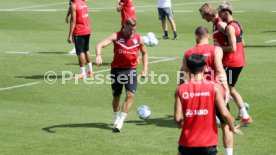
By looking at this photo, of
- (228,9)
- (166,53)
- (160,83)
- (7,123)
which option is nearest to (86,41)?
(160,83)

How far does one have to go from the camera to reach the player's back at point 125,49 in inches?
550

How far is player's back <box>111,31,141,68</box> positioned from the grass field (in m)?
Result: 1.42

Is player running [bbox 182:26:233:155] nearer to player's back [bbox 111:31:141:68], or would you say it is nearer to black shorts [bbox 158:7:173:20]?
player's back [bbox 111:31:141:68]

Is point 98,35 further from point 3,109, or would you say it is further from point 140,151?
point 140,151

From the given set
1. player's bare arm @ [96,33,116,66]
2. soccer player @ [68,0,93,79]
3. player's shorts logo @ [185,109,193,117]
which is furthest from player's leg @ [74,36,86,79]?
player's shorts logo @ [185,109,193,117]

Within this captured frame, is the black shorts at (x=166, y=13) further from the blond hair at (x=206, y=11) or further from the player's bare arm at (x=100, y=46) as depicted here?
the blond hair at (x=206, y=11)

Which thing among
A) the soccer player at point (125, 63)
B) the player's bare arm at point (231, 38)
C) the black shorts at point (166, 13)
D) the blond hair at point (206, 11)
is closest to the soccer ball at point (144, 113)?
the soccer player at point (125, 63)

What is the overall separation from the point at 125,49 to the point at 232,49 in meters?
2.25

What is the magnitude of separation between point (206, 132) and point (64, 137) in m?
5.15

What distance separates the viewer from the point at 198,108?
8875mm

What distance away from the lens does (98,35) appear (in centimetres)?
3091

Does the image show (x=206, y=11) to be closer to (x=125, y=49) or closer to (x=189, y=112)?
(x=125, y=49)

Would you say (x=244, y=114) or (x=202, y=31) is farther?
(x=244, y=114)

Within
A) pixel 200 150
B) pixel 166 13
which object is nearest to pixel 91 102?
pixel 200 150
